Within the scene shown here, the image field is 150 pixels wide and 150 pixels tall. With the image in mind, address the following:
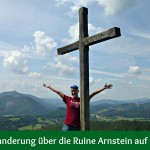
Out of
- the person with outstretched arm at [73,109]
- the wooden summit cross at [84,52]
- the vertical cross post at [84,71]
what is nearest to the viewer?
the wooden summit cross at [84,52]

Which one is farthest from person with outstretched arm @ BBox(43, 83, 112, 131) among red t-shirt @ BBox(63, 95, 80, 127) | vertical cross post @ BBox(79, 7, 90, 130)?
vertical cross post @ BBox(79, 7, 90, 130)

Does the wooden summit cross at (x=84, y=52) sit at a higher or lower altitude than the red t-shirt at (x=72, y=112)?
higher

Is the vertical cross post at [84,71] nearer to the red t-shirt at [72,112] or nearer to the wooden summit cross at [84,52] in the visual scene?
the wooden summit cross at [84,52]

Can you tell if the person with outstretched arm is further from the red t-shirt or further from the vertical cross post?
the vertical cross post

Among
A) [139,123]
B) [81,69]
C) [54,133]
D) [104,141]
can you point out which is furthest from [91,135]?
[139,123]

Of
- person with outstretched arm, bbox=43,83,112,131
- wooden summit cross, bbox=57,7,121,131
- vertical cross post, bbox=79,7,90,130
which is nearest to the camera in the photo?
wooden summit cross, bbox=57,7,121,131

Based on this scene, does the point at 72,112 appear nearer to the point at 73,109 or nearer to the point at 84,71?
the point at 73,109

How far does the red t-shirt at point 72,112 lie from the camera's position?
8.31 metres

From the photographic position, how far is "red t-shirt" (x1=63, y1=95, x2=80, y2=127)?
327 inches

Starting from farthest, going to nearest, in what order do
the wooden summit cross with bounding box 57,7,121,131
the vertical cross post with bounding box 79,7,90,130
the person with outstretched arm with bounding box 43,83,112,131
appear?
the person with outstretched arm with bounding box 43,83,112,131, the vertical cross post with bounding box 79,7,90,130, the wooden summit cross with bounding box 57,7,121,131

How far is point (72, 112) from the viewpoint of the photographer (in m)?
8.41

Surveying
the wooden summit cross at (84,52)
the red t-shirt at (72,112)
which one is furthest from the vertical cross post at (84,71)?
the red t-shirt at (72,112)

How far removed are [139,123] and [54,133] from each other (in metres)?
164

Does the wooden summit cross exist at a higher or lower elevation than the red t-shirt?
higher
